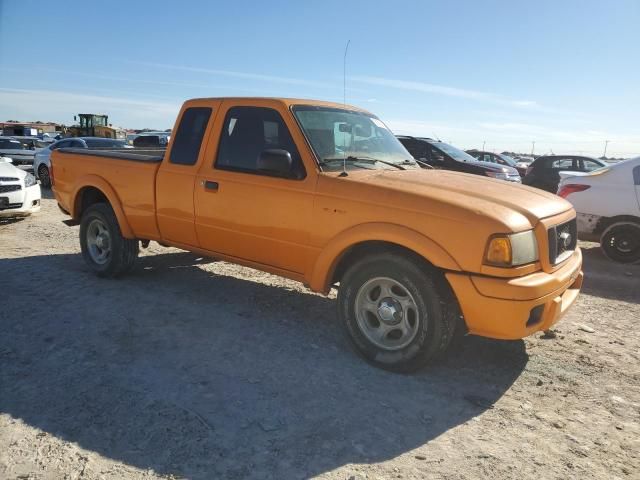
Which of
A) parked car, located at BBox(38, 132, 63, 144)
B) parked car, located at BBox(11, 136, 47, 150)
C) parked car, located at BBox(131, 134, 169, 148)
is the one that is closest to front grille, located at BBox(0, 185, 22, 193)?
parked car, located at BBox(131, 134, 169, 148)

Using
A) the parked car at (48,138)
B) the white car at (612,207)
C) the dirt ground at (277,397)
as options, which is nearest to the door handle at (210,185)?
the dirt ground at (277,397)

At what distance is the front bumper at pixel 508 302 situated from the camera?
10.3ft

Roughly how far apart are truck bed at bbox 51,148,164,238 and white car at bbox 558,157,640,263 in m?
6.24

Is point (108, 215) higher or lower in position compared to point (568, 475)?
higher

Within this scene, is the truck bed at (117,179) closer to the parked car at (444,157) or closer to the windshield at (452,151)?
the parked car at (444,157)

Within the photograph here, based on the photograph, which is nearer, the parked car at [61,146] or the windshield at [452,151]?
the windshield at [452,151]

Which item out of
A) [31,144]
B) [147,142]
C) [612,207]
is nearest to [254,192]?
[612,207]

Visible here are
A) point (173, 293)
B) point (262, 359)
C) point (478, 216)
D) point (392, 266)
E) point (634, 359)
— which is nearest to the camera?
point (478, 216)

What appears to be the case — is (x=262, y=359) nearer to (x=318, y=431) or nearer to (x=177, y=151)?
(x=318, y=431)

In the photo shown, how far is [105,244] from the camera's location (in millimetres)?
5773

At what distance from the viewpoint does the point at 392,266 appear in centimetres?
351

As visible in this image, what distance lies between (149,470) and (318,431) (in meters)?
0.92

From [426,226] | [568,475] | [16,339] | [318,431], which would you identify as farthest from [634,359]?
[16,339]

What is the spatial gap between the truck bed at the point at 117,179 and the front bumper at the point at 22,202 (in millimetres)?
3257
